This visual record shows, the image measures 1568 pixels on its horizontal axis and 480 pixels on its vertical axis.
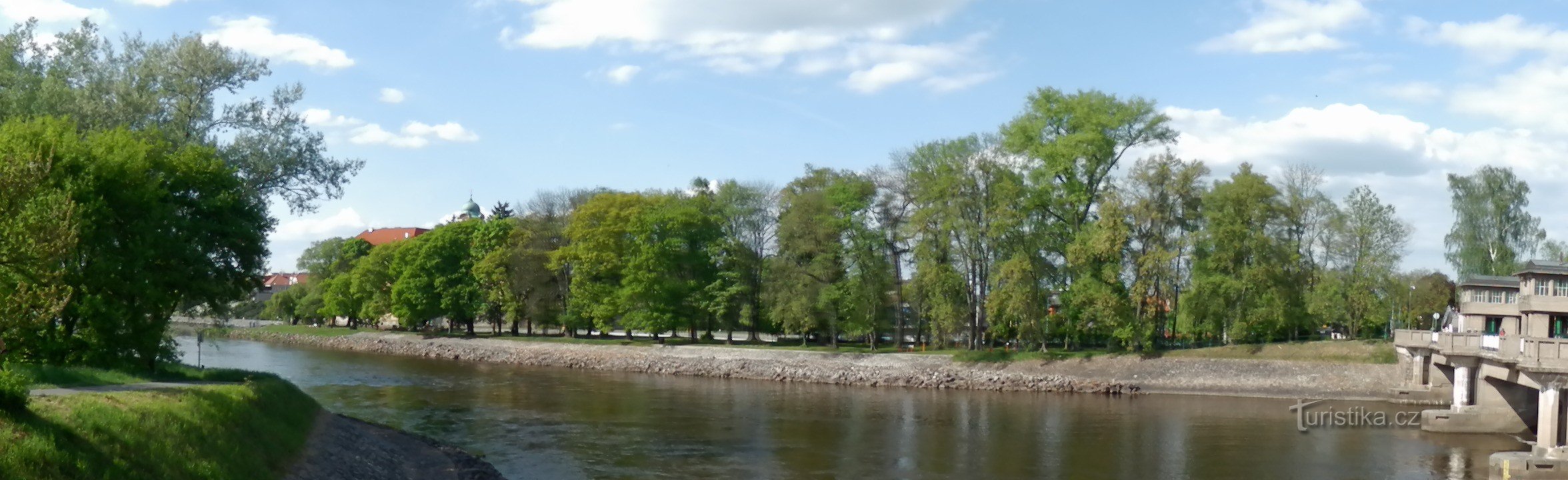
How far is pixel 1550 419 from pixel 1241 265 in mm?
29069

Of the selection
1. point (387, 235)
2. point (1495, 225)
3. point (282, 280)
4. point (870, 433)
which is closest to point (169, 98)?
point (870, 433)

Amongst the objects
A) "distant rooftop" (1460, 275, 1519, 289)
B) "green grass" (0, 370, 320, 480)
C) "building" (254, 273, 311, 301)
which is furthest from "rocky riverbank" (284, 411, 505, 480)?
"building" (254, 273, 311, 301)

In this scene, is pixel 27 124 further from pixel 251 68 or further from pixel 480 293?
pixel 480 293

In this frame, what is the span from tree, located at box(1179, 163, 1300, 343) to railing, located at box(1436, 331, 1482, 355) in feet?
55.6

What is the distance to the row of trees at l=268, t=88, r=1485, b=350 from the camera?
57312mm

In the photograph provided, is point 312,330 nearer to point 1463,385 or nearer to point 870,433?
point 870,433

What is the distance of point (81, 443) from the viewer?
14102 mm

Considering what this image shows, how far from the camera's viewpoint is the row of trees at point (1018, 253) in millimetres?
57312

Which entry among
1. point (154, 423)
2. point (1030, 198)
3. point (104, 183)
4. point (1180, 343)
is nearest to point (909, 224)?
point (1030, 198)

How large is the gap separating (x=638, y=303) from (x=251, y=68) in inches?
1559

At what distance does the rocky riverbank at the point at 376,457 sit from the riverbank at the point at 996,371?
16311 millimetres

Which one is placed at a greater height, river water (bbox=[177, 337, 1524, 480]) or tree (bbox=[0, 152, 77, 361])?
tree (bbox=[0, 152, 77, 361])

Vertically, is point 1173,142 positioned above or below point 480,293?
above

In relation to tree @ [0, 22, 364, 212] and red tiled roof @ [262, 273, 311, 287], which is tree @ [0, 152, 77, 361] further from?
red tiled roof @ [262, 273, 311, 287]
